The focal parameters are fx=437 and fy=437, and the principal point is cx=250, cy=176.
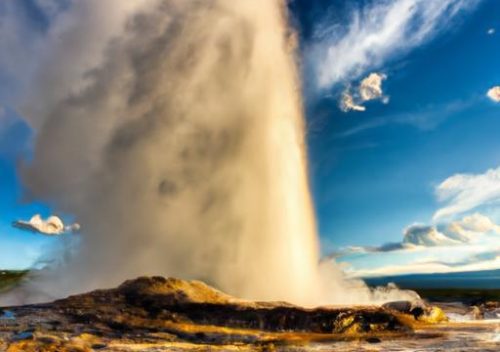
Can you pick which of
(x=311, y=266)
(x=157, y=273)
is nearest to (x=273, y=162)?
(x=311, y=266)

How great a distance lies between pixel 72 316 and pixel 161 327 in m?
5.99

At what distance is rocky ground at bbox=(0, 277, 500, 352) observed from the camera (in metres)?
23.7

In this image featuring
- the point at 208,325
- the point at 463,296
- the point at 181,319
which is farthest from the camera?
the point at 463,296

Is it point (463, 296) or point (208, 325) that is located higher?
point (208, 325)

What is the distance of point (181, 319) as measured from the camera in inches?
1144

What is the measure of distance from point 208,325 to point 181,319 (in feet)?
6.18

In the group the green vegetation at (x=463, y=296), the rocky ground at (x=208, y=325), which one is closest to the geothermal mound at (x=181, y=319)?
the rocky ground at (x=208, y=325)

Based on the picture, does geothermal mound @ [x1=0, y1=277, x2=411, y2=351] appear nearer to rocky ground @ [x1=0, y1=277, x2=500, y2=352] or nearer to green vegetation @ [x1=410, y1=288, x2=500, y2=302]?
rocky ground @ [x1=0, y1=277, x2=500, y2=352]

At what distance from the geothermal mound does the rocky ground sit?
0.06 m

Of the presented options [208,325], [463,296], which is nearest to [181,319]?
[208,325]

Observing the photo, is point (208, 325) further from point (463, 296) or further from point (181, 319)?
point (463, 296)

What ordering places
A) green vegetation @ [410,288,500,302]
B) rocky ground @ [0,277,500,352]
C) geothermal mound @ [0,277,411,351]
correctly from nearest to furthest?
rocky ground @ [0,277,500,352]
geothermal mound @ [0,277,411,351]
green vegetation @ [410,288,500,302]

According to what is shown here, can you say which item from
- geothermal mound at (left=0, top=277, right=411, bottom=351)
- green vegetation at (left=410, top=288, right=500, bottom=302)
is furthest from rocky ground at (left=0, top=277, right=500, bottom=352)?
green vegetation at (left=410, top=288, right=500, bottom=302)

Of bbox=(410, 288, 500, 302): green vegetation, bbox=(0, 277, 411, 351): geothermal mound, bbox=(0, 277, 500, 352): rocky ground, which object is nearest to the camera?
bbox=(0, 277, 500, 352): rocky ground
